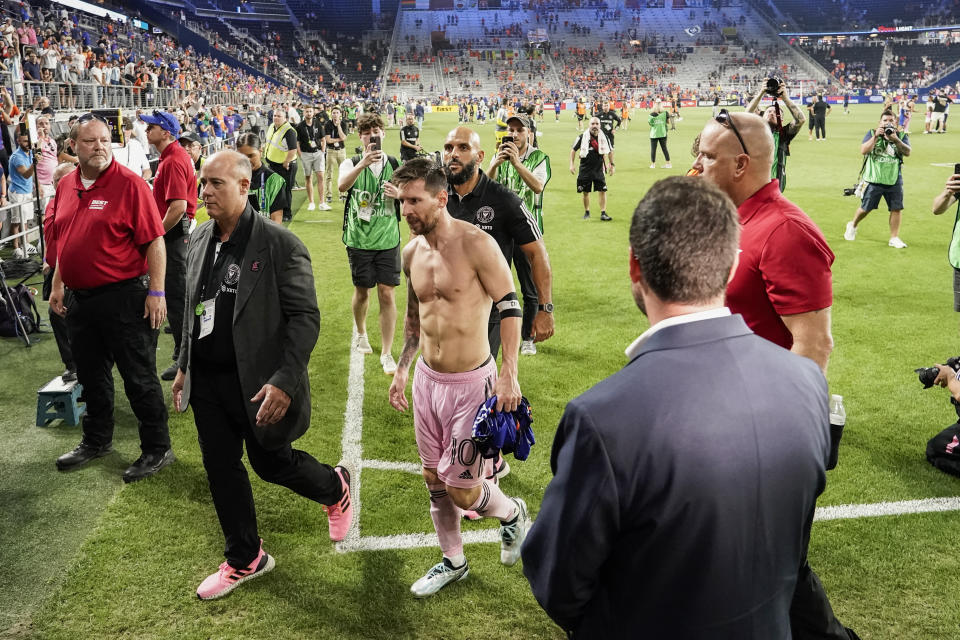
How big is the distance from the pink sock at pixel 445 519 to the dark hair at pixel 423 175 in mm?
1674

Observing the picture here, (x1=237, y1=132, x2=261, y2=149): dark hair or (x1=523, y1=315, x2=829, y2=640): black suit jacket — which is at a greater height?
(x1=237, y1=132, x2=261, y2=149): dark hair

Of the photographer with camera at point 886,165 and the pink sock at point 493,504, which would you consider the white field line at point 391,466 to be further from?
the photographer with camera at point 886,165

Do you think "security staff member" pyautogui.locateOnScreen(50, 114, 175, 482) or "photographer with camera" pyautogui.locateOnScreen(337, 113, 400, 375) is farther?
"photographer with camera" pyautogui.locateOnScreen(337, 113, 400, 375)

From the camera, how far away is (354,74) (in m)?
77.9

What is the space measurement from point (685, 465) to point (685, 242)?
525 millimetres

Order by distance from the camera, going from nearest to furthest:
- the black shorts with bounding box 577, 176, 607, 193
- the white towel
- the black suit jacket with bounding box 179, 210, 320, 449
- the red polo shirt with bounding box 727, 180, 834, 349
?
the red polo shirt with bounding box 727, 180, 834, 349, the black suit jacket with bounding box 179, 210, 320, 449, the white towel, the black shorts with bounding box 577, 176, 607, 193

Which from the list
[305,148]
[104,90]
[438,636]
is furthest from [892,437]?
[104,90]

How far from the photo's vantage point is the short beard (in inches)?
205

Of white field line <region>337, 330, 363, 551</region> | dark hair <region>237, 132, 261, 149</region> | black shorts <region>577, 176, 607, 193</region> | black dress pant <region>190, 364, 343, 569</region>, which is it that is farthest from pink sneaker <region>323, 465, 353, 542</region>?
black shorts <region>577, 176, 607, 193</region>

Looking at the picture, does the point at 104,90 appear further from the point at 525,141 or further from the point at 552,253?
the point at 525,141

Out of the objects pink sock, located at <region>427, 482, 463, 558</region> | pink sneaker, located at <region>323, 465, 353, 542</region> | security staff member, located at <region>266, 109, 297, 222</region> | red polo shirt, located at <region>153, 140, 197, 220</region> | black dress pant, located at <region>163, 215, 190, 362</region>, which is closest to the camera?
pink sock, located at <region>427, 482, 463, 558</region>

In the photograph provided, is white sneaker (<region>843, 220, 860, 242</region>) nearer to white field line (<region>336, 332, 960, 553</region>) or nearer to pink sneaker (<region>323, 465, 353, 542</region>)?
white field line (<region>336, 332, 960, 553</region>)

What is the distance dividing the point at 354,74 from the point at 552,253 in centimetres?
7166

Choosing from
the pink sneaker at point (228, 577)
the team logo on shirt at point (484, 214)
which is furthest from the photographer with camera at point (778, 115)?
the pink sneaker at point (228, 577)
